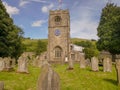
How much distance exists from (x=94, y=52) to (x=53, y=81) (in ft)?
161

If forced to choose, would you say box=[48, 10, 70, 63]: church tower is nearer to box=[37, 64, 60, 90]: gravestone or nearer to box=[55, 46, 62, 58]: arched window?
box=[55, 46, 62, 58]: arched window

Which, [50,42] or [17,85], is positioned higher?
[50,42]

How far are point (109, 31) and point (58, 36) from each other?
47.8ft

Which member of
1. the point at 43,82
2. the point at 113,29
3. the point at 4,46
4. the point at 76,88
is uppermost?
the point at 113,29

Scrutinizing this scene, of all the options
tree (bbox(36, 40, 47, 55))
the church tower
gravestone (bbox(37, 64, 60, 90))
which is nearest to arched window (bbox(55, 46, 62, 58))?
the church tower

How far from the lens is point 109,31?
130ft

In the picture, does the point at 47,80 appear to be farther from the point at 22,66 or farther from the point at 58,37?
the point at 58,37

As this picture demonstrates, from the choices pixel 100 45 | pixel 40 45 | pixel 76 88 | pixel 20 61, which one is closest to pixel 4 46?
pixel 20 61

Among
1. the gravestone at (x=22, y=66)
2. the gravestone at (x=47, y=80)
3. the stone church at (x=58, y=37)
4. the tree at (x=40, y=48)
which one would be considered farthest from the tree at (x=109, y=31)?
the tree at (x=40, y=48)

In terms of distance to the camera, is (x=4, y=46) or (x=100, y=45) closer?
(x=4, y=46)

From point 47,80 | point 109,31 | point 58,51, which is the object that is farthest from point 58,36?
point 47,80

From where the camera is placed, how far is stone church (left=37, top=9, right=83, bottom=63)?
1935 inches

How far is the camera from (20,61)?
63.3 ft

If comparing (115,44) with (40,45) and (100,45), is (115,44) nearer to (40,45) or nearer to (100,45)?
(100,45)
